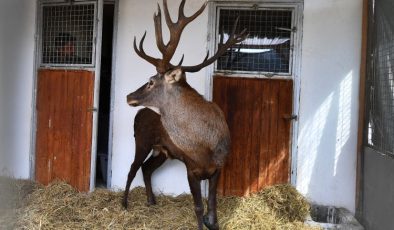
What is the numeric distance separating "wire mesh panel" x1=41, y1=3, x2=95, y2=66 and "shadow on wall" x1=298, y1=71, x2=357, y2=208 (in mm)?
2576

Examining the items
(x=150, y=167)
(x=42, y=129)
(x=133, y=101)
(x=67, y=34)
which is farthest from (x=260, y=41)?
(x=42, y=129)

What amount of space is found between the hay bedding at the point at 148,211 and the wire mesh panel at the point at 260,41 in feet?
4.27

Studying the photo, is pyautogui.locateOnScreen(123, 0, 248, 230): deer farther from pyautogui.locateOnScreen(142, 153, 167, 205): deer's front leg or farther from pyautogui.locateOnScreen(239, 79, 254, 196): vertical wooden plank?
pyautogui.locateOnScreen(239, 79, 254, 196): vertical wooden plank

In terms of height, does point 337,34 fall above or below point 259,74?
above

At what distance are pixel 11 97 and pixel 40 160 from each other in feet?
2.68

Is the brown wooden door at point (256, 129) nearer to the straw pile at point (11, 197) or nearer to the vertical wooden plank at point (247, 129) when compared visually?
the vertical wooden plank at point (247, 129)

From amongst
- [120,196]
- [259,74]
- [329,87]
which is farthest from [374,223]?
[120,196]

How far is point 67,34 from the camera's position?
4898 mm

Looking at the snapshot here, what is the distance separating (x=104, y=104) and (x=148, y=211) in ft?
6.54

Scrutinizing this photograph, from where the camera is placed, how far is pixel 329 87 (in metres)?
4.27

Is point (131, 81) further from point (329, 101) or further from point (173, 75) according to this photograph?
point (329, 101)

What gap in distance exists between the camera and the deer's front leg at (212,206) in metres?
3.52

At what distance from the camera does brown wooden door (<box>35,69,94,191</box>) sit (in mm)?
4688

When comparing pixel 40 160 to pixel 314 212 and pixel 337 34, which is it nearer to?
pixel 314 212
